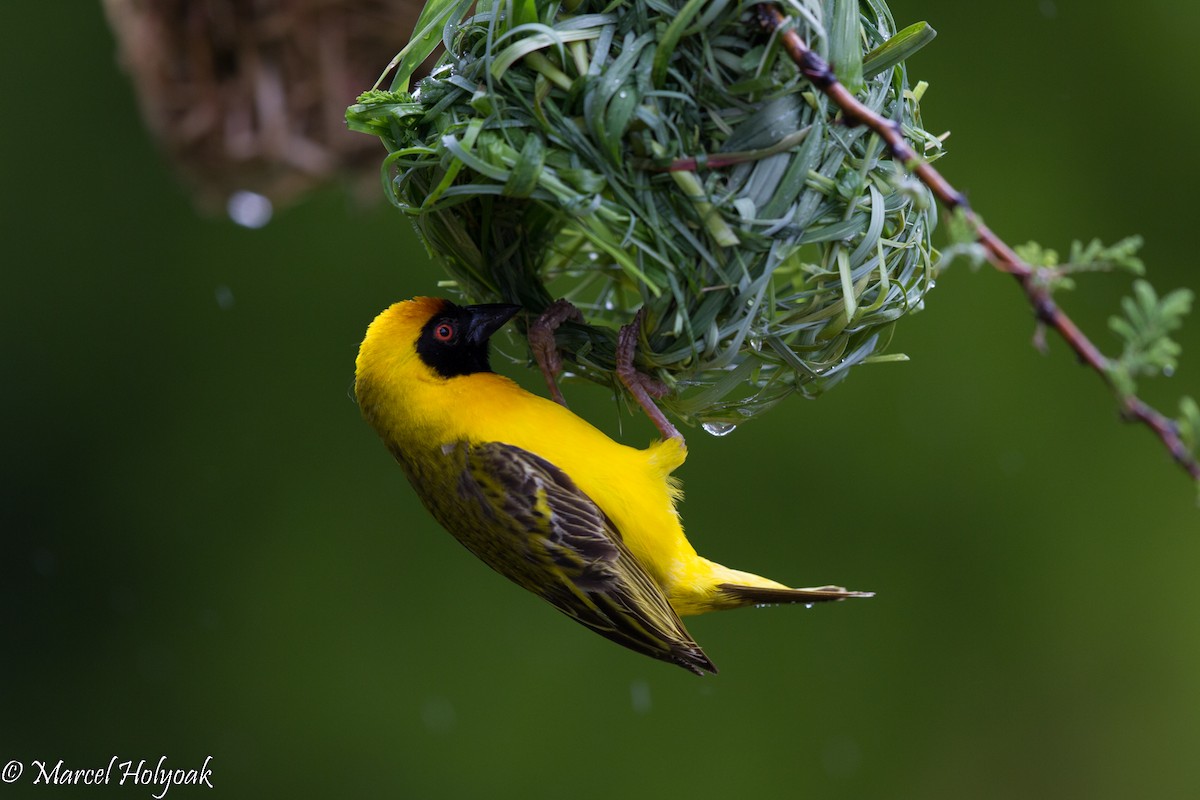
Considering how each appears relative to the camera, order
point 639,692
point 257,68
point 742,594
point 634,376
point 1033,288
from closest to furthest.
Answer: point 1033,288 < point 634,376 < point 742,594 < point 257,68 < point 639,692

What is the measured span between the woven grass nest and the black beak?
9 centimetres

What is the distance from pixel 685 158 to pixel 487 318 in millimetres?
446

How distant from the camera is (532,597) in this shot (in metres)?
3.99

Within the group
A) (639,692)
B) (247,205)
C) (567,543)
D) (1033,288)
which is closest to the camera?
(1033,288)

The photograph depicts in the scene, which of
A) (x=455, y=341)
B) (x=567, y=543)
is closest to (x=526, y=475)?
(x=567, y=543)

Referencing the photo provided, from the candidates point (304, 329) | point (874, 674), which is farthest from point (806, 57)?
point (874, 674)

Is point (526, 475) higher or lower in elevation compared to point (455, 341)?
lower

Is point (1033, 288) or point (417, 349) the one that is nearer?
point (1033, 288)

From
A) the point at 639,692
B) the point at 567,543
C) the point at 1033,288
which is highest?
the point at 1033,288

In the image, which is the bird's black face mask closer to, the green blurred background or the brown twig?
the brown twig

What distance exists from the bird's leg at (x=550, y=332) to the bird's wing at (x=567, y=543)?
A: 139 mm

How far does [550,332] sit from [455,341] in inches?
7.1

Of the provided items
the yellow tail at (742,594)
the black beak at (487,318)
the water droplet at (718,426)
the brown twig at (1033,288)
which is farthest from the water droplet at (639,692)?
the brown twig at (1033,288)

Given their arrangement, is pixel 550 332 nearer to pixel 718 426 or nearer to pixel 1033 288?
pixel 718 426
